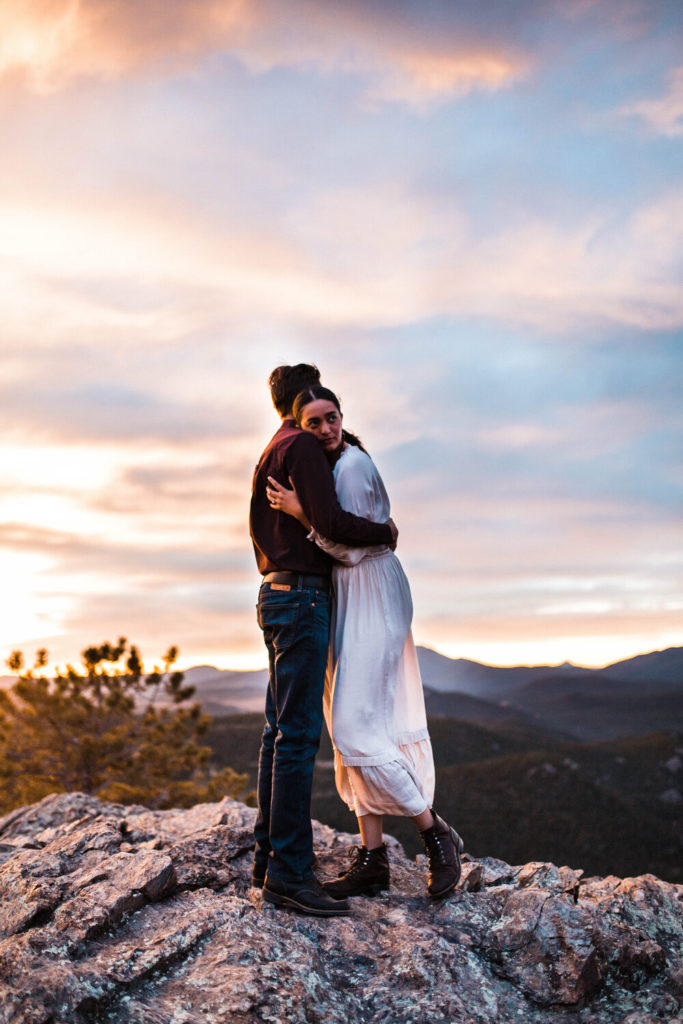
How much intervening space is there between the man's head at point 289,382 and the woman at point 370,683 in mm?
171

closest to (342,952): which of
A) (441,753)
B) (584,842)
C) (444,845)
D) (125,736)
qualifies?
(444,845)

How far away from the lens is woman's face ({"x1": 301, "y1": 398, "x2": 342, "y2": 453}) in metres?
4.10

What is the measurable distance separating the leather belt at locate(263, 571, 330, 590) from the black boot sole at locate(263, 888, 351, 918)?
1.64 meters

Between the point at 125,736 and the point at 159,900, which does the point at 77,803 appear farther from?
the point at 125,736

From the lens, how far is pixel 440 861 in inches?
170

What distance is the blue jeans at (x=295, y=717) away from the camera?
158 inches

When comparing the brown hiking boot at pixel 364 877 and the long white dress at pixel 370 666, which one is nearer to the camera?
the long white dress at pixel 370 666

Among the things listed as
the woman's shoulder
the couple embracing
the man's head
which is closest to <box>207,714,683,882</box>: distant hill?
the couple embracing

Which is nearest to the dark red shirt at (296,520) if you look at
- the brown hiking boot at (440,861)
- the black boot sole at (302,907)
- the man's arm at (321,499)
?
the man's arm at (321,499)

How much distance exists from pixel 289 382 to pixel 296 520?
0.80m

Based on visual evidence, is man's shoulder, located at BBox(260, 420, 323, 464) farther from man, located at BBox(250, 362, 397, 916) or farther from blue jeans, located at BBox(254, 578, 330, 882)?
blue jeans, located at BBox(254, 578, 330, 882)

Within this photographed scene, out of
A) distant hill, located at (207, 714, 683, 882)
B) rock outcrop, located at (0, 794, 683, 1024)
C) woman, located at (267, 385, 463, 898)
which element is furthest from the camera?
distant hill, located at (207, 714, 683, 882)

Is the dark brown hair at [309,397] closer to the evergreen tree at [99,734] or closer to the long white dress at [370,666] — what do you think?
the long white dress at [370,666]

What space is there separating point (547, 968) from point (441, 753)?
159 ft
